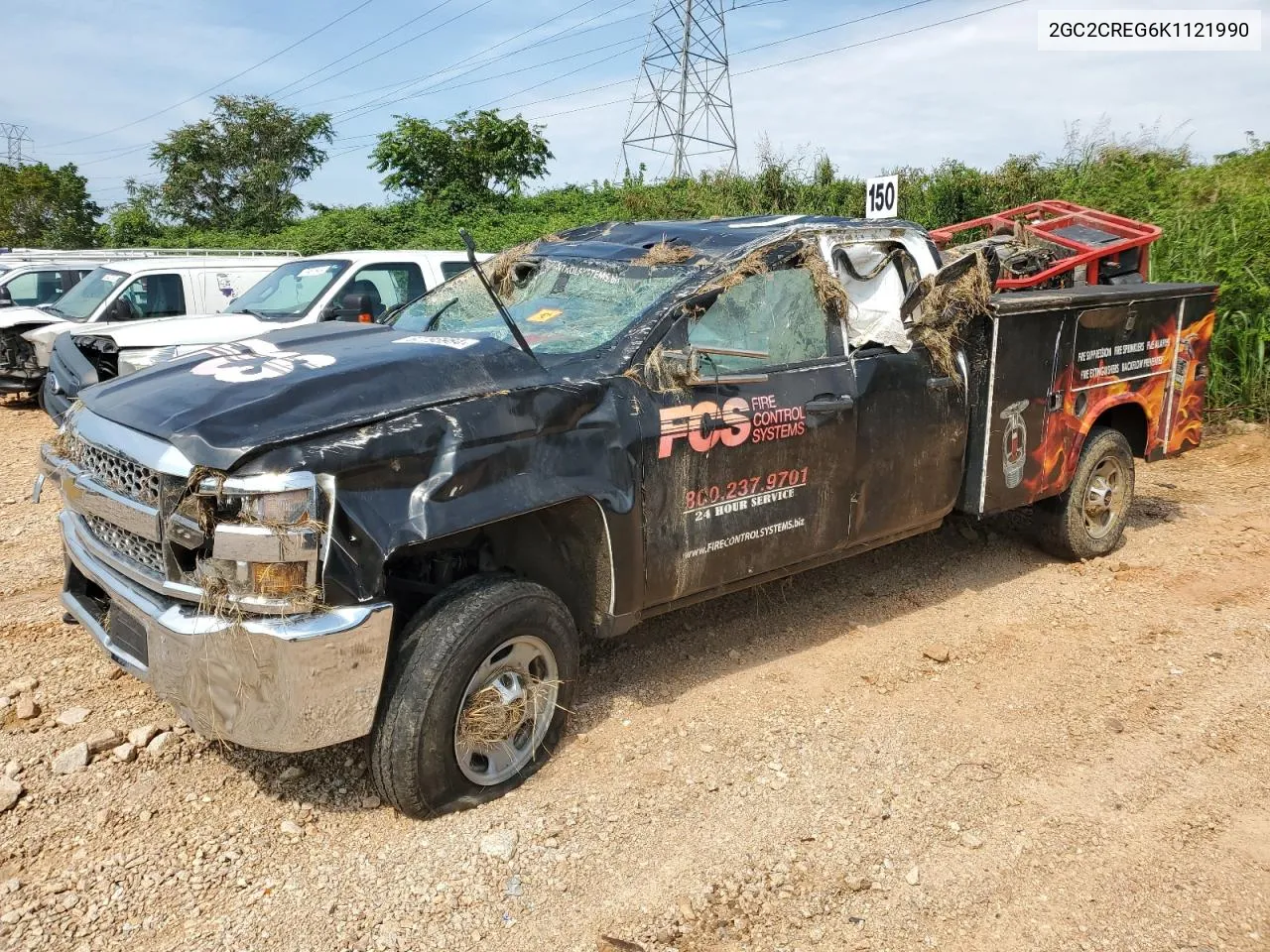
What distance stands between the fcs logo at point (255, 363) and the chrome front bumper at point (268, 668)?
30.5 inches

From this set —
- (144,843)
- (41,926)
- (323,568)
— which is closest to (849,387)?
(323,568)

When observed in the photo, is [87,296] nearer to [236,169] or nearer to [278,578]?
[278,578]

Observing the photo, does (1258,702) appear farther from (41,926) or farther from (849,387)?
(41,926)

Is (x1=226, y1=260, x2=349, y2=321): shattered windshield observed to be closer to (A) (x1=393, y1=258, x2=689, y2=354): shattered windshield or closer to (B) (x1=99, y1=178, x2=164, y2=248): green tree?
(A) (x1=393, y1=258, x2=689, y2=354): shattered windshield

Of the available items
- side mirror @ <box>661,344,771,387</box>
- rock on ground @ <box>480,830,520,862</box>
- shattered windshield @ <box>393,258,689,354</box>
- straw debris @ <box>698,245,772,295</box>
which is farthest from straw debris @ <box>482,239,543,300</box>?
Answer: rock on ground @ <box>480,830,520,862</box>

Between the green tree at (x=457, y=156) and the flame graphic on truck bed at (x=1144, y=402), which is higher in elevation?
the green tree at (x=457, y=156)

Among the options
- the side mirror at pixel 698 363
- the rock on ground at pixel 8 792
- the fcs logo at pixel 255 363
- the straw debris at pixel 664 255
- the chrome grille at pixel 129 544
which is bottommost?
the rock on ground at pixel 8 792

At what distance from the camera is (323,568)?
2.74 m

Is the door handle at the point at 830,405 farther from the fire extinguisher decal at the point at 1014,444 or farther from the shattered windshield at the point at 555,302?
the fire extinguisher decal at the point at 1014,444

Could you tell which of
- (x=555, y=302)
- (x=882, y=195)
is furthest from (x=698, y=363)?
(x=882, y=195)

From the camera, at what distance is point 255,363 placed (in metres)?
3.36

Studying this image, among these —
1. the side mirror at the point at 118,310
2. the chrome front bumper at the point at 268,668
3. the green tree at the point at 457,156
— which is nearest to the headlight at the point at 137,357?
the side mirror at the point at 118,310

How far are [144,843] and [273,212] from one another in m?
38.0

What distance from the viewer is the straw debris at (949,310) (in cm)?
449
